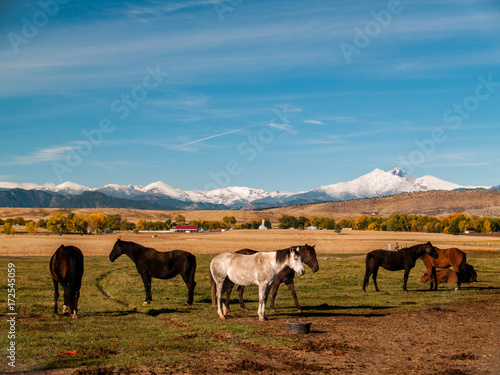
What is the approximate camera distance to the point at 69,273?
51.8ft

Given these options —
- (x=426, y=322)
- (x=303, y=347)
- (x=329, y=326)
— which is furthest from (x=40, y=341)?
(x=426, y=322)

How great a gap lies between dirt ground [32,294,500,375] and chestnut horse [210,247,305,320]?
3.58ft

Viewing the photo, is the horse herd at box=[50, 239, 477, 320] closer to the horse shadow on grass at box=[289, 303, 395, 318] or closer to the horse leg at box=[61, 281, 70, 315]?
the horse leg at box=[61, 281, 70, 315]

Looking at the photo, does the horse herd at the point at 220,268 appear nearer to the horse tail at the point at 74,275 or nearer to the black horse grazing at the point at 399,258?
the horse tail at the point at 74,275

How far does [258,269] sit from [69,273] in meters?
6.50

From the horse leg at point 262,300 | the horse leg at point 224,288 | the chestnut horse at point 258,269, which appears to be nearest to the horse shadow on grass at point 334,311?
the horse leg at point 262,300

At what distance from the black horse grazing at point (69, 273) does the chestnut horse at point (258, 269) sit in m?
4.80

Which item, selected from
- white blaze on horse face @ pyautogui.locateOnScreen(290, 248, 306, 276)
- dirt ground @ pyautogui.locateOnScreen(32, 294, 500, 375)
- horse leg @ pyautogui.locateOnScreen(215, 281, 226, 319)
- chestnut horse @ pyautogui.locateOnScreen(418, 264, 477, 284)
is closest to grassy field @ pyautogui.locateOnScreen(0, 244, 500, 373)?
dirt ground @ pyautogui.locateOnScreen(32, 294, 500, 375)

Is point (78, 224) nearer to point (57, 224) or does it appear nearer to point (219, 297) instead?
point (57, 224)

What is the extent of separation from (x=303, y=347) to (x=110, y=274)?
23.5 m

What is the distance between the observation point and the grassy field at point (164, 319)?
1082 centimetres

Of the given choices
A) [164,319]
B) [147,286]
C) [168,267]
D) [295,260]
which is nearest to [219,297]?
[164,319]

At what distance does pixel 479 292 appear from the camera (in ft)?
75.2

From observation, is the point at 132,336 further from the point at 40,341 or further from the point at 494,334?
the point at 494,334
